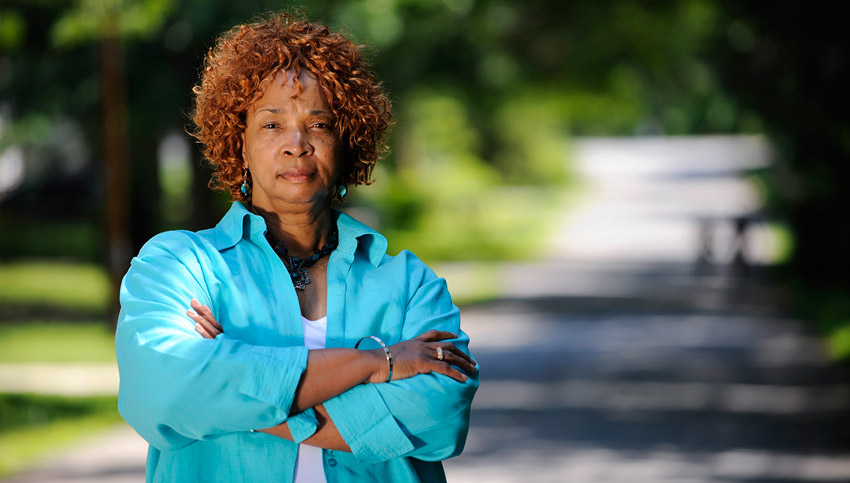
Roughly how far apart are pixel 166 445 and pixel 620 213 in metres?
34.1

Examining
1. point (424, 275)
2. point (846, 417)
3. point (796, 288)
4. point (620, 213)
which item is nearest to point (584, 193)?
point (620, 213)

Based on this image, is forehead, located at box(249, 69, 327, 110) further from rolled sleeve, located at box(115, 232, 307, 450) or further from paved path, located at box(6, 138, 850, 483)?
paved path, located at box(6, 138, 850, 483)

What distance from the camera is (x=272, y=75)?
2584mm

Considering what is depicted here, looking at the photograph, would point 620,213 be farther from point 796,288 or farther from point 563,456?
point 563,456

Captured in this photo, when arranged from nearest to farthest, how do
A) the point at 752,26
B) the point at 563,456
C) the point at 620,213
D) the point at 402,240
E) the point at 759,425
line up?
the point at 563,456 < the point at 759,425 < the point at 752,26 < the point at 402,240 < the point at 620,213

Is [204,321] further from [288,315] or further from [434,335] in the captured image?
[434,335]

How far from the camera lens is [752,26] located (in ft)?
53.0

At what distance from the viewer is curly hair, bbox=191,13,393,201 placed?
2590mm

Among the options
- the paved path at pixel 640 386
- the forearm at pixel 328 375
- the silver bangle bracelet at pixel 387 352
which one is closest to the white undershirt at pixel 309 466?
the forearm at pixel 328 375

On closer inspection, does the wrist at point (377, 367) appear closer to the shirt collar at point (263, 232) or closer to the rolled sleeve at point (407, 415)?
the rolled sleeve at point (407, 415)

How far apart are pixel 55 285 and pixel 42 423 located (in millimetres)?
10618

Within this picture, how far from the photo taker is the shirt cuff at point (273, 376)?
7.70 feet

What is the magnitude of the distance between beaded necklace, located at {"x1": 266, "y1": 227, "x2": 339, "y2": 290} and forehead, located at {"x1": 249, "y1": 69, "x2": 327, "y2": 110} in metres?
0.31

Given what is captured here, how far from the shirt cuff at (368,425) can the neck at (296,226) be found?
1.28ft
